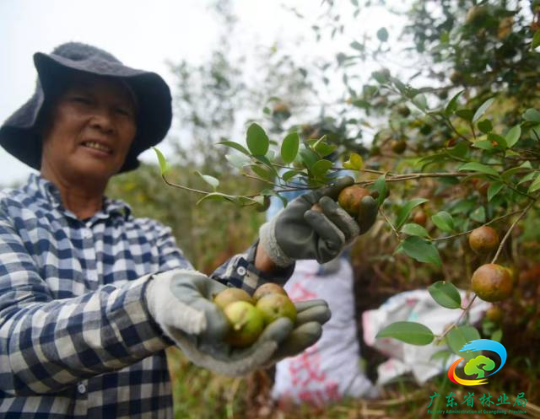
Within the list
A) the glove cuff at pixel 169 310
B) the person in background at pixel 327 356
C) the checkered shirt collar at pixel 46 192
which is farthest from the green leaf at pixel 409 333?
the person in background at pixel 327 356

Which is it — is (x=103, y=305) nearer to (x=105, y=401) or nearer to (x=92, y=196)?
(x=105, y=401)

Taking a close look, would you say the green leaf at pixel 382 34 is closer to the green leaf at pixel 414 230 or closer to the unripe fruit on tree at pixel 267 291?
the green leaf at pixel 414 230

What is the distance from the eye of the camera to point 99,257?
4.61 ft

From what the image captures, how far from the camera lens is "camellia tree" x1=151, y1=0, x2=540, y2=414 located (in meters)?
0.88

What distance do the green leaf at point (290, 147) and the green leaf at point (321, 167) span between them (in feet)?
0.17

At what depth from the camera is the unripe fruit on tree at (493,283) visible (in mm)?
817

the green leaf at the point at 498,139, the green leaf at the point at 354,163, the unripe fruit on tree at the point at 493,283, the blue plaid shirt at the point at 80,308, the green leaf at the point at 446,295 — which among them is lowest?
the blue plaid shirt at the point at 80,308

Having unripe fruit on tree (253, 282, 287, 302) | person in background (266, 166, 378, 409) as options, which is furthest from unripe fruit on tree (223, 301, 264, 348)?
person in background (266, 166, 378, 409)

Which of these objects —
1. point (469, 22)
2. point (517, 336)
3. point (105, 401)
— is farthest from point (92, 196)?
point (517, 336)

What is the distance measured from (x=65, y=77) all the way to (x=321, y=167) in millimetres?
1074

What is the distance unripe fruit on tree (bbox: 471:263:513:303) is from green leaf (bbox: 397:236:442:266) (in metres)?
0.08

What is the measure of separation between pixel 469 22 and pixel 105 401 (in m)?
1.40

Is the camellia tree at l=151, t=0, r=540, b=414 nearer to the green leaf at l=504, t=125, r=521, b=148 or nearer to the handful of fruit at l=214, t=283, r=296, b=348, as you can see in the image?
the green leaf at l=504, t=125, r=521, b=148

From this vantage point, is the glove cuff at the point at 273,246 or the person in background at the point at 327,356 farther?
the person in background at the point at 327,356
